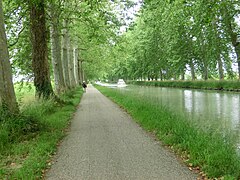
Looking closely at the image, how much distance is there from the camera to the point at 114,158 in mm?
6402

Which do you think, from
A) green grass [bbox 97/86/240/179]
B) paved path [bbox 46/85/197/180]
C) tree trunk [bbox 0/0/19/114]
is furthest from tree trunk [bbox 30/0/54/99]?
green grass [bbox 97/86/240/179]

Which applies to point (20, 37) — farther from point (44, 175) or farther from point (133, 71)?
point (133, 71)

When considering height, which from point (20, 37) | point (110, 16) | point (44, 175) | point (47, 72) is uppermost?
point (110, 16)

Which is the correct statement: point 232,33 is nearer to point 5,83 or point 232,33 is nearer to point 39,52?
point 39,52

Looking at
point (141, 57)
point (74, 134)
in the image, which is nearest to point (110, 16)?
point (74, 134)

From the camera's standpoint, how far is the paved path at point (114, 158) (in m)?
5.36

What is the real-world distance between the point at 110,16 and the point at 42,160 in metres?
15.5

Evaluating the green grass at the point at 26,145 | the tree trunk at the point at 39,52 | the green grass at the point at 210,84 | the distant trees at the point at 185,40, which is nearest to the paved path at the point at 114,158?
the green grass at the point at 26,145

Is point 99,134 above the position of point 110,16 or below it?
below

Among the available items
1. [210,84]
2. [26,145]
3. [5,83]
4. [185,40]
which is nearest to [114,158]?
[26,145]

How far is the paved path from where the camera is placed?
5359 millimetres

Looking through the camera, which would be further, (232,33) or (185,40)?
(185,40)

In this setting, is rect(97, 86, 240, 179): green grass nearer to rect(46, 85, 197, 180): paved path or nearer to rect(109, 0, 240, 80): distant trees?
rect(46, 85, 197, 180): paved path

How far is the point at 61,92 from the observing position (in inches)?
894
